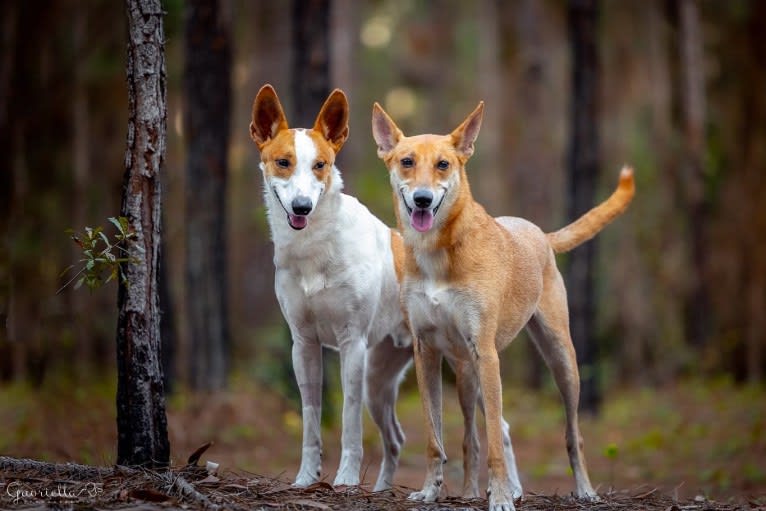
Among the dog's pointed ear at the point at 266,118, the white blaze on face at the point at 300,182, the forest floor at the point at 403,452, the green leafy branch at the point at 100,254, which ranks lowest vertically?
the forest floor at the point at 403,452

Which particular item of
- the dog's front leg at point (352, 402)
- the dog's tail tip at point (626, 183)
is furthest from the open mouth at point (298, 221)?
the dog's tail tip at point (626, 183)

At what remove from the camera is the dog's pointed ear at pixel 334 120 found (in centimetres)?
686

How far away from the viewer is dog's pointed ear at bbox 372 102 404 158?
6.55m

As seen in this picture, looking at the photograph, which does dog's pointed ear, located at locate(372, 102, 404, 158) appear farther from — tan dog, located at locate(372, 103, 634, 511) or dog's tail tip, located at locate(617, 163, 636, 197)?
dog's tail tip, located at locate(617, 163, 636, 197)

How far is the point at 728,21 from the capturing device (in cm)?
2394

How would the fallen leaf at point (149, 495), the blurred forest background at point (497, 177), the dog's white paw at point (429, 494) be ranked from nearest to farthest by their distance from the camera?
the fallen leaf at point (149, 495) → the dog's white paw at point (429, 494) → the blurred forest background at point (497, 177)

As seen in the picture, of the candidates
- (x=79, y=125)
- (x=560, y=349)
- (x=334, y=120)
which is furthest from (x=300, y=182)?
(x=79, y=125)

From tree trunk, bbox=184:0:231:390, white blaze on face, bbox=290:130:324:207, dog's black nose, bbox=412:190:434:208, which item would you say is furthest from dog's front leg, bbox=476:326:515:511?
tree trunk, bbox=184:0:231:390

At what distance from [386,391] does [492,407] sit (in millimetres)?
1736

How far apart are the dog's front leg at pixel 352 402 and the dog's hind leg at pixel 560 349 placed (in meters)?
1.45

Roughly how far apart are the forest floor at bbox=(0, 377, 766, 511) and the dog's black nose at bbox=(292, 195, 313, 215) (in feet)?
5.92

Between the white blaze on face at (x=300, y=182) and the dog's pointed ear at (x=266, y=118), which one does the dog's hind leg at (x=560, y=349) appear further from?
the dog's pointed ear at (x=266, y=118)

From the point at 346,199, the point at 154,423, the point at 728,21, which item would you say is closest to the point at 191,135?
the point at 346,199

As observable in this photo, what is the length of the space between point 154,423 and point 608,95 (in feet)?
87.7
